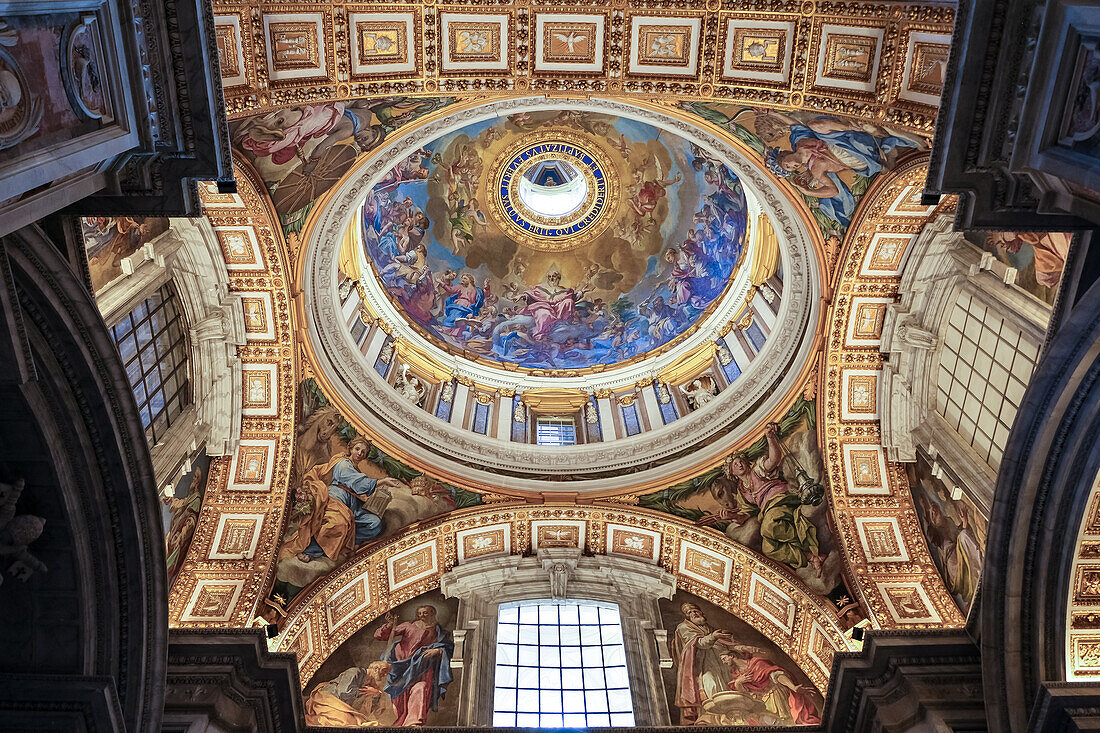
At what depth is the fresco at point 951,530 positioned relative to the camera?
13.6 meters

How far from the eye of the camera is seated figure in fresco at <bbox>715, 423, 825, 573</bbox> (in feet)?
53.2

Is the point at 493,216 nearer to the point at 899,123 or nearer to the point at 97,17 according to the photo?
the point at 899,123

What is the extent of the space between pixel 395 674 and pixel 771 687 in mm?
6696

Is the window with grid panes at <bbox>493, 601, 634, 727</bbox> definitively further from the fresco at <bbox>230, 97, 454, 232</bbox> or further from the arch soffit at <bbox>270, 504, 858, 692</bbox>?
the fresco at <bbox>230, 97, 454, 232</bbox>

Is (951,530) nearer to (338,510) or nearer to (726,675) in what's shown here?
(726,675)

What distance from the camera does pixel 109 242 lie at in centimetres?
1165

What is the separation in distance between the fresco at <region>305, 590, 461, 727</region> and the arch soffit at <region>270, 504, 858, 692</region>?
26 cm

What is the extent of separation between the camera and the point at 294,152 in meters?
13.7

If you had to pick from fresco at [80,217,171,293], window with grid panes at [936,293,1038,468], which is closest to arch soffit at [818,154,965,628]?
window with grid panes at [936,293,1038,468]

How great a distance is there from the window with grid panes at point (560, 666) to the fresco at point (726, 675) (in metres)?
1.00

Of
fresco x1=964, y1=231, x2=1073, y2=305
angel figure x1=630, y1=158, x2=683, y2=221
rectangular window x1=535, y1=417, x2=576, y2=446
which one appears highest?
angel figure x1=630, y1=158, x2=683, y2=221

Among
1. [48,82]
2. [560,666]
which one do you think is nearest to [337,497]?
[560,666]

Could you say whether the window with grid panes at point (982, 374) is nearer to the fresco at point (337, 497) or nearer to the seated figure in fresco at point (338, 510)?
the fresco at point (337, 497)

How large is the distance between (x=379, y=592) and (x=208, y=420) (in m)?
4.63
